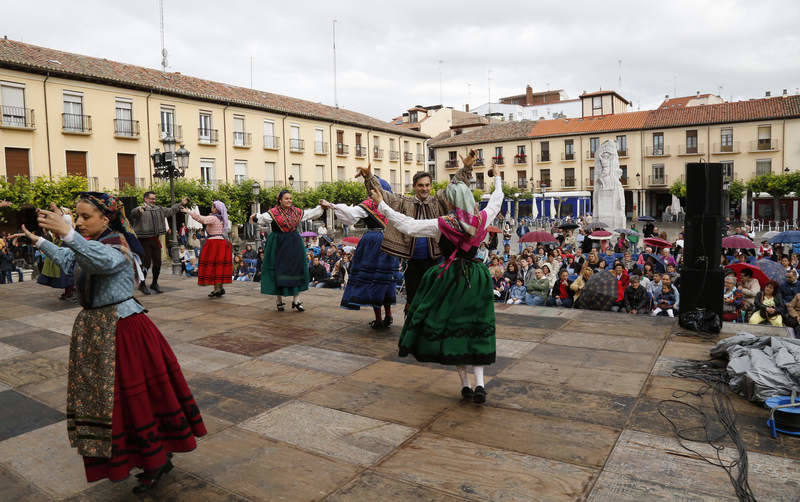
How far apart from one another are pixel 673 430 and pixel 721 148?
45.8 meters

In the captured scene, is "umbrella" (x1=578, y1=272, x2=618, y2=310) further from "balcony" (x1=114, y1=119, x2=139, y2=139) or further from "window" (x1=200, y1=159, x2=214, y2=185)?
"window" (x1=200, y1=159, x2=214, y2=185)

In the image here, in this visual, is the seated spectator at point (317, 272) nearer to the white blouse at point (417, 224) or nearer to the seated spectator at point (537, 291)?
the seated spectator at point (537, 291)

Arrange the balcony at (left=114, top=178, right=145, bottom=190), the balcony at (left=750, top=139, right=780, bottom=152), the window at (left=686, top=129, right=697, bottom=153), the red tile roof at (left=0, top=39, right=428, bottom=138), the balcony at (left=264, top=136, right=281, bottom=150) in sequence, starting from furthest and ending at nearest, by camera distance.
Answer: the window at (left=686, top=129, right=697, bottom=153)
the balcony at (left=750, top=139, right=780, bottom=152)
the balcony at (left=264, top=136, right=281, bottom=150)
the balcony at (left=114, top=178, right=145, bottom=190)
the red tile roof at (left=0, top=39, right=428, bottom=138)

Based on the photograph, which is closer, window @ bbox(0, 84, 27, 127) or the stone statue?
the stone statue

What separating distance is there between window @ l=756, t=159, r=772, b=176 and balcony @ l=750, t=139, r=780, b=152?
2.66ft

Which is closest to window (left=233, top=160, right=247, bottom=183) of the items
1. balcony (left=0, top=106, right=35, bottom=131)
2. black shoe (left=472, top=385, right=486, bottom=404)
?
balcony (left=0, top=106, right=35, bottom=131)

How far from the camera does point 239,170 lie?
35.1 metres

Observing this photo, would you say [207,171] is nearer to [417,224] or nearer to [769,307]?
[769,307]

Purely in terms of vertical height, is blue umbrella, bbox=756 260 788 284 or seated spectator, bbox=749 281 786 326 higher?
blue umbrella, bbox=756 260 788 284

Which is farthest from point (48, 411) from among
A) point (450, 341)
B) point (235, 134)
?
point (235, 134)

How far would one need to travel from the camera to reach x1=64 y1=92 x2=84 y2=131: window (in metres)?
27.1

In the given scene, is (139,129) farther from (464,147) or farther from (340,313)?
(464,147)

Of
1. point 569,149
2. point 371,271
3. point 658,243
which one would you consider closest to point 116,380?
point 371,271

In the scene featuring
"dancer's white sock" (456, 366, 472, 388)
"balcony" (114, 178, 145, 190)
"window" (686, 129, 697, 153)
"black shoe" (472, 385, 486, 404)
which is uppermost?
"window" (686, 129, 697, 153)
